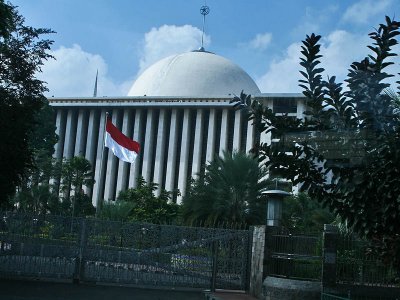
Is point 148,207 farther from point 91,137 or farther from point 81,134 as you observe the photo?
point 81,134

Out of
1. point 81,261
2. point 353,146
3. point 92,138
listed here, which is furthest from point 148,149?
point 353,146

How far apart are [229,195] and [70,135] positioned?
4028 cm

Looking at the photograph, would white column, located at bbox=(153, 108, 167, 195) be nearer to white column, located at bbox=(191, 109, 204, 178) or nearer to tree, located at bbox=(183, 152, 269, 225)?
white column, located at bbox=(191, 109, 204, 178)

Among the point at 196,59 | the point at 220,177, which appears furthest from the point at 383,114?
the point at 196,59

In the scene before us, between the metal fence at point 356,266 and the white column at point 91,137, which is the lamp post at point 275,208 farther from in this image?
the white column at point 91,137

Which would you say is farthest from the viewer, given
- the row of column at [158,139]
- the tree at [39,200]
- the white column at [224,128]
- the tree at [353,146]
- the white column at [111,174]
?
the white column at [111,174]

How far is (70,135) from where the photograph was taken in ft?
207

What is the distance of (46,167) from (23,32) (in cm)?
3147

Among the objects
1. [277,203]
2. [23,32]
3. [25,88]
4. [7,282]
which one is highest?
[23,32]

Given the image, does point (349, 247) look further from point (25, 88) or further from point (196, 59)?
point (196, 59)

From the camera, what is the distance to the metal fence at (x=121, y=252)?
14.7m

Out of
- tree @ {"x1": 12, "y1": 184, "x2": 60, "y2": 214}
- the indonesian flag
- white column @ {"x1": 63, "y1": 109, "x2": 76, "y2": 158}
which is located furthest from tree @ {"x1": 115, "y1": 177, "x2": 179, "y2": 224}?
white column @ {"x1": 63, "y1": 109, "x2": 76, "y2": 158}

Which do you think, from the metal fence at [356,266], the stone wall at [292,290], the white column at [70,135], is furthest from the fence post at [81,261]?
the white column at [70,135]

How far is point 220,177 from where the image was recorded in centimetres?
2755
